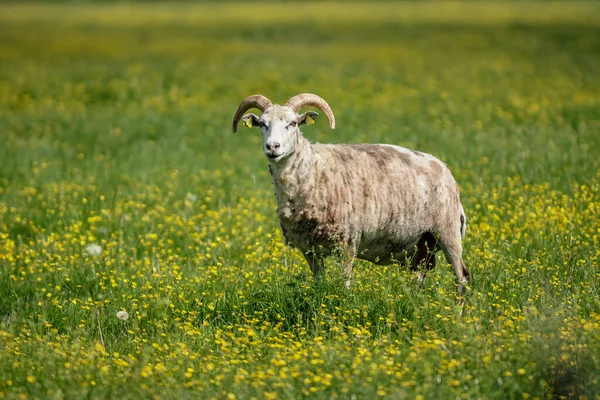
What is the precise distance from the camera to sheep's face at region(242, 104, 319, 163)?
25.3 feet

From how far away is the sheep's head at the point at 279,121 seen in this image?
774 centimetres

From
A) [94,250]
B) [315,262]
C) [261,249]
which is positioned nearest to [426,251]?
[315,262]

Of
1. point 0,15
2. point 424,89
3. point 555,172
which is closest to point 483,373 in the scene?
point 555,172

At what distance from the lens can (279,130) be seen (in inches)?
310

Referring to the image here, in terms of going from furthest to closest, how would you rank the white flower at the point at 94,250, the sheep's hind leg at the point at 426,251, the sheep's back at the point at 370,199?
1. the white flower at the point at 94,250
2. the sheep's hind leg at the point at 426,251
3. the sheep's back at the point at 370,199

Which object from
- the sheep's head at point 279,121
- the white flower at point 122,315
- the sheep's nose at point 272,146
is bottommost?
the white flower at point 122,315

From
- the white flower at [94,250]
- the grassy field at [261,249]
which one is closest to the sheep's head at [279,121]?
the grassy field at [261,249]

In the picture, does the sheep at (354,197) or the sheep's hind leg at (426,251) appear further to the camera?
the sheep's hind leg at (426,251)

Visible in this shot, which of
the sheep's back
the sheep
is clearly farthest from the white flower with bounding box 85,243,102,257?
the sheep's back

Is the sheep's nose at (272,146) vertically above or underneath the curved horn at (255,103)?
underneath

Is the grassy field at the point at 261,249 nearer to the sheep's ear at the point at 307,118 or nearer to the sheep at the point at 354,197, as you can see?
the sheep at the point at 354,197

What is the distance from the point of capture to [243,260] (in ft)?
31.3

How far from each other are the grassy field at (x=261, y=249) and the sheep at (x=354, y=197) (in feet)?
1.17

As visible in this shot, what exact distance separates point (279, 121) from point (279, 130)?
0.42 ft
